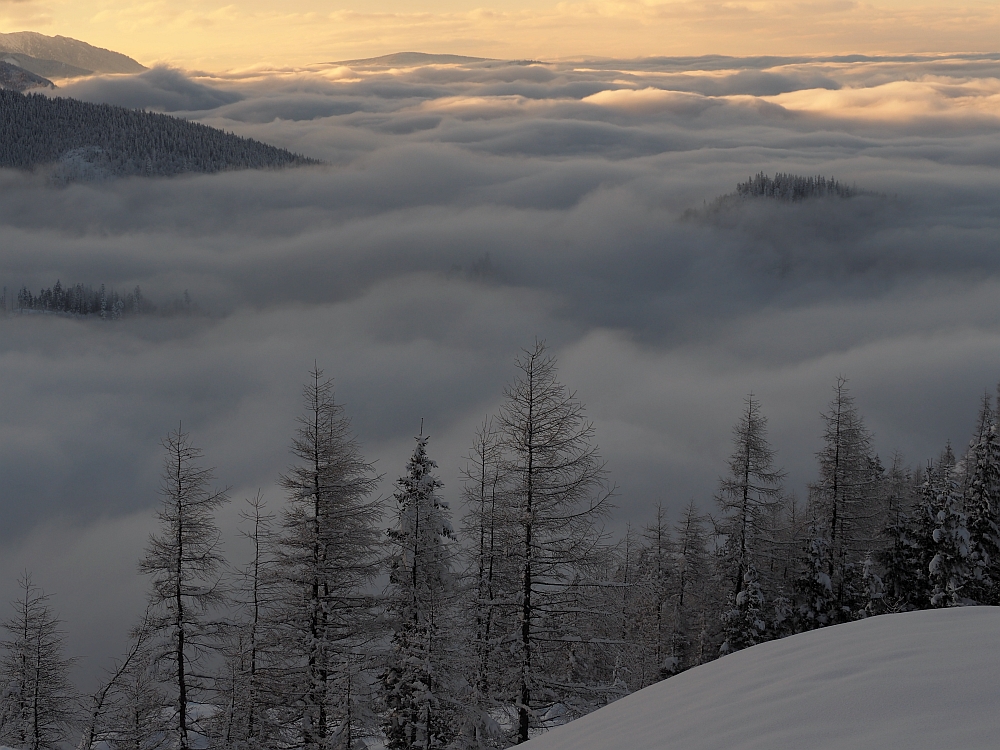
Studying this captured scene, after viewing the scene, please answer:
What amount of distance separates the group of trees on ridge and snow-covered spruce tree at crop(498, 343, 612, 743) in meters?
0.04

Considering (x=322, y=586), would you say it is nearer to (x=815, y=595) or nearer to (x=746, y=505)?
(x=746, y=505)

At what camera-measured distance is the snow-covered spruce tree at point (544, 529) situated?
1452 centimetres

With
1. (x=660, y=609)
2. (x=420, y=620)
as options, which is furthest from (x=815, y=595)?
(x=420, y=620)

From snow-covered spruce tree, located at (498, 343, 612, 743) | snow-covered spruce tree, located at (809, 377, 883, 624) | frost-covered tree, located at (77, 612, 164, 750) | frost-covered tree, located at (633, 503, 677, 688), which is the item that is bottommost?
frost-covered tree, located at (633, 503, 677, 688)

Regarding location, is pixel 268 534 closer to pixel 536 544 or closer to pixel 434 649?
pixel 434 649

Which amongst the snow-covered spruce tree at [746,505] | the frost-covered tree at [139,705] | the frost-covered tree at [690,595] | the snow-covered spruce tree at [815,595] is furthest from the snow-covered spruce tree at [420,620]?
the frost-covered tree at [690,595]

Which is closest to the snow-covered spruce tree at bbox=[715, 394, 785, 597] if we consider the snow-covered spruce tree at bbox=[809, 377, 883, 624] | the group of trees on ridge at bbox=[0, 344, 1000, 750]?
the group of trees on ridge at bbox=[0, 344, 1000, 750]

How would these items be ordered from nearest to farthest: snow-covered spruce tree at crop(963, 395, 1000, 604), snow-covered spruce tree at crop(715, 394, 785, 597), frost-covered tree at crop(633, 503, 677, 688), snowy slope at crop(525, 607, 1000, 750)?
1. snowy slope at crop(525, 607, 1000, 750)
2. snow-covered spruce tree at crop(963, 395, 1000, 604)
3. snow-covered spruce tree at crop(715, 394, 785, 597)
4. frost-covered tree at crop(633, 503, 677, 688)

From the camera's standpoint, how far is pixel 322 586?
19250 millimetres

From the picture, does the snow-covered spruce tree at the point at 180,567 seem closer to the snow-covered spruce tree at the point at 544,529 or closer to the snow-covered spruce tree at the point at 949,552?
the snow-covered spruce tree at the point at 544,529

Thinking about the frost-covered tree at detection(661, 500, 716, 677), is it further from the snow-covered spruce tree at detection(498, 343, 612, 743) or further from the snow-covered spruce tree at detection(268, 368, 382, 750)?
the snow-covered spruce tree at detection(498, 343, 612, 743)

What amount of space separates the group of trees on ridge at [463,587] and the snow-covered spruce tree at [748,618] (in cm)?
6

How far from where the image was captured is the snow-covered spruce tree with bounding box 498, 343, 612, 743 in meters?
14.5

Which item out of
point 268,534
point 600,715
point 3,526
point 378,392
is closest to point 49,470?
point 3,526
